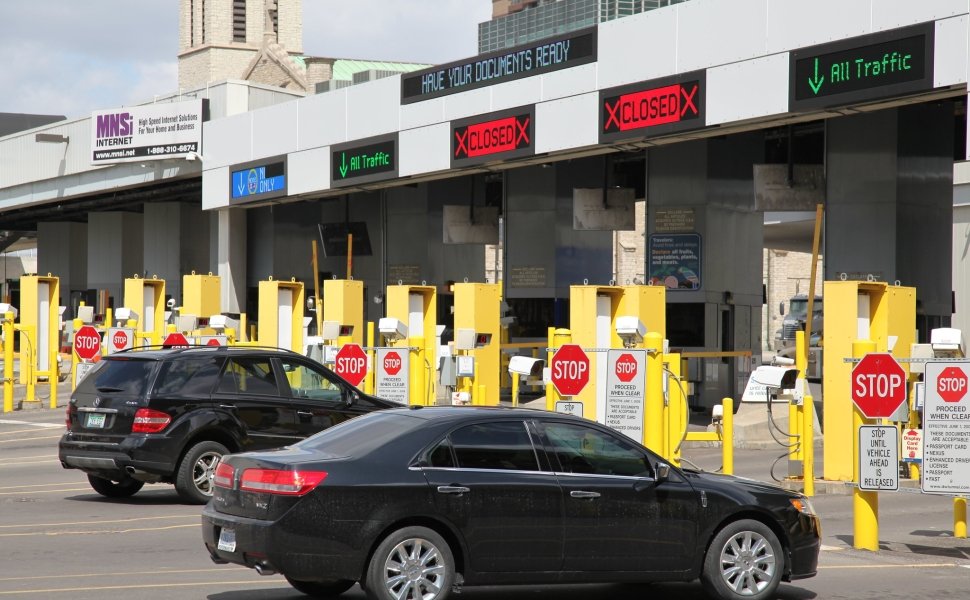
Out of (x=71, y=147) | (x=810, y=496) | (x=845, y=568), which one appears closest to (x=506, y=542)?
(x=845, y=568)

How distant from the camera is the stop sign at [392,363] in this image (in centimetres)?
1978

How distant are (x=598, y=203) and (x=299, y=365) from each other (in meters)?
17.0

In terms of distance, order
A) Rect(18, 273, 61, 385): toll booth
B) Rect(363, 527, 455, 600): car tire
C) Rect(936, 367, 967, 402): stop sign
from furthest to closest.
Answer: Rect(18, 273, 61, 385): toll booth
Rect(936, 367, 967, 402): stop sign
Rect(363, 527, 455, 600): car tire

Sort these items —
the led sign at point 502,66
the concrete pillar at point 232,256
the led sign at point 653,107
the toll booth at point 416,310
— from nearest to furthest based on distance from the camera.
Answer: the led sign at point 653,107 < the toll booth at point 416,310 < the led sign at point 502,66 < the concrete pillar at point 232,256

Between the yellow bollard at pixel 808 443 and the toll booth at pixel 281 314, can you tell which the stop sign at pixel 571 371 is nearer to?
the yellow bollard at pixel 808 443

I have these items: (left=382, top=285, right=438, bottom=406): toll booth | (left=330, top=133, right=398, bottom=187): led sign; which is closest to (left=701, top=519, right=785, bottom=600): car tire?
(left=382, top=285, right=438, bottom=406): toll booth

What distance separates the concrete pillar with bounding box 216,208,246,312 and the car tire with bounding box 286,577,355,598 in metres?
31.8

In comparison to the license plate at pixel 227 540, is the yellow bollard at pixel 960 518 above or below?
below

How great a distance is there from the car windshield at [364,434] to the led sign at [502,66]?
1729 centimetres

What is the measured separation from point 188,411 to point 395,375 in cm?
565

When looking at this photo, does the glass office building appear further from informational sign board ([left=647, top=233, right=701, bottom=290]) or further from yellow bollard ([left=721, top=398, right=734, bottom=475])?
yellow bollard ([left=721, top=398, right=734, bottom=475])

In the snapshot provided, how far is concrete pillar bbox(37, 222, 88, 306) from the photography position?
56.8 meters

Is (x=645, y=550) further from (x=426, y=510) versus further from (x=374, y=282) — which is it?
(x=374, y=282)

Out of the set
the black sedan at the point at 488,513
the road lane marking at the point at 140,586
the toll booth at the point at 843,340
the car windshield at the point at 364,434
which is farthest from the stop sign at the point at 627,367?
the car windshield at the point at 364,434
